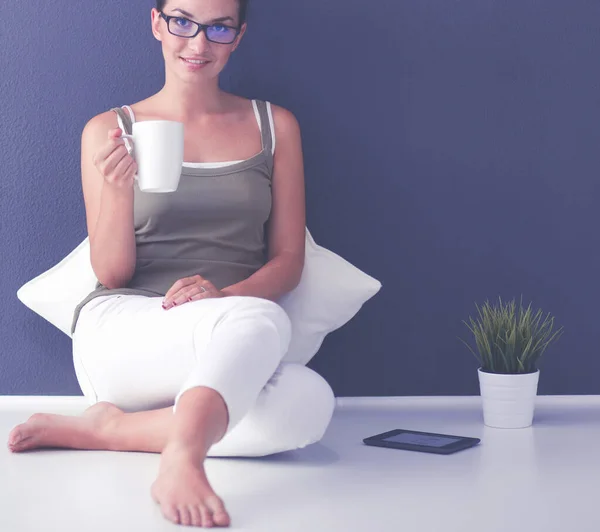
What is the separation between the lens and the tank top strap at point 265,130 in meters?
2.14

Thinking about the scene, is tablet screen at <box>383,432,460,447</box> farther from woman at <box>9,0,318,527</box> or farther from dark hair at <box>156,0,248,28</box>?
dark hair at <box>156,0,248,28</box>

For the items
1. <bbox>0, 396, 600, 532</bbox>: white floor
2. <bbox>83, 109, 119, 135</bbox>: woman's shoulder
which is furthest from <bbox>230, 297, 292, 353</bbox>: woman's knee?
<bbox>83, 109, 119, 135</bbox>: woman's shoulder

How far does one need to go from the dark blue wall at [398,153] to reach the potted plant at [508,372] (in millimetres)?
268

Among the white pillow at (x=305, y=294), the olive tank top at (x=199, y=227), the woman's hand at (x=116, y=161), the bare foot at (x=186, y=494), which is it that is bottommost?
the bare foot at (x=186, y=494)

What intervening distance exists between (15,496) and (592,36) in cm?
187

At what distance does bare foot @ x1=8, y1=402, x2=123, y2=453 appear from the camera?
1.78 meters

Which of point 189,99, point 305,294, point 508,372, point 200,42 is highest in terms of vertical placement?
point 200,42

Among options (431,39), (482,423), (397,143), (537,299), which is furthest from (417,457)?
(431,39)

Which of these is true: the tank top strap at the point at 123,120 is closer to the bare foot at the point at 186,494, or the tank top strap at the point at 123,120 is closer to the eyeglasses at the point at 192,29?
the eyeglasses at the point at 192,29

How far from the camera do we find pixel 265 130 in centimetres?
216

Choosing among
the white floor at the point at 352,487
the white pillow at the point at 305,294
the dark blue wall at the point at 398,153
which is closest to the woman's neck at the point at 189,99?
the dark blue wall at the point at 398,153

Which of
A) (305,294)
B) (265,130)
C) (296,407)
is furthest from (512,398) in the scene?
(265,130)

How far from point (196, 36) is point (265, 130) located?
0.29m

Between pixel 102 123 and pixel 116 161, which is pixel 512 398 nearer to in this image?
pixel 116 161
